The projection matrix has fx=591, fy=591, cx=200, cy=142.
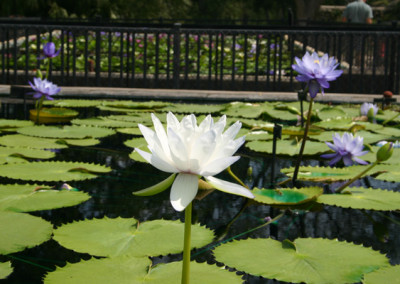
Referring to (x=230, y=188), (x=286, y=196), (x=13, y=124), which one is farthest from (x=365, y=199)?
(x=13, y=124)

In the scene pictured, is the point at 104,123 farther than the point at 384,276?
Yes

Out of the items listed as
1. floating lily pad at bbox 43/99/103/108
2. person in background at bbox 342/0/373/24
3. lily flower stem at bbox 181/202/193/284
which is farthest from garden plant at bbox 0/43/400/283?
person in background at bbox 342/0/373/24

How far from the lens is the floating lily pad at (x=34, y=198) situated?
1523 mm

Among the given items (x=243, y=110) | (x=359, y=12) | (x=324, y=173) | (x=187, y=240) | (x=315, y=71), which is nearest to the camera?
(x=187, y=240)

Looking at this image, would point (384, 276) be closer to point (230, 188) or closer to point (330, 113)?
point (230, 188)

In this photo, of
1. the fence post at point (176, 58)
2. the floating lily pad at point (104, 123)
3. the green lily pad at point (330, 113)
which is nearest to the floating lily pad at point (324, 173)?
the floating lily pad at point (104, 123)

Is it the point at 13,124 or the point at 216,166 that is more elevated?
the point at 216,166

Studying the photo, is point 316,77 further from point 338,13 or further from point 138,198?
point 338,13

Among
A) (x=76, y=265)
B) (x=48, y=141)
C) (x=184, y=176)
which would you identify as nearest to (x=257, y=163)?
(x=48, y=141)

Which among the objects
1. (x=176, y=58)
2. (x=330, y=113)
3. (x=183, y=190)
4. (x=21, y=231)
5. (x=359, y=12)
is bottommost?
(x=330, y=113)

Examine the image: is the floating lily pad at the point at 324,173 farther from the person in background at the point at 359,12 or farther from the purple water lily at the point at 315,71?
the person in background at the point at 359,12

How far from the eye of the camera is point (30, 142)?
8.29 ft

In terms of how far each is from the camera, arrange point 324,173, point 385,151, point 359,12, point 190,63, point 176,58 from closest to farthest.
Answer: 1. point 385,151
2. point 324,173
3. point 176,58
4. point 190,63
5. point 359,12

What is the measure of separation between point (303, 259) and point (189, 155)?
48 cm
